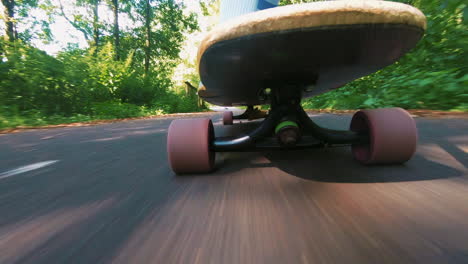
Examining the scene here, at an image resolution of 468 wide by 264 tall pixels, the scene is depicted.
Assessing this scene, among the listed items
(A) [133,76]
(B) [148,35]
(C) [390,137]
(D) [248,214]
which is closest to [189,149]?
(D) [248,214]

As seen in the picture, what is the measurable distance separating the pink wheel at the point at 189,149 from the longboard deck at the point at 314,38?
0.30 m

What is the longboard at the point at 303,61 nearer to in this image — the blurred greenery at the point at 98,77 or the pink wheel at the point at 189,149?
the pink wheel at the point at 189,149

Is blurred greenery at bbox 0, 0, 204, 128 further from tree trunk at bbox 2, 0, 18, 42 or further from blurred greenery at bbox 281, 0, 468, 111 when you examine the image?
blurred greenery at bbox 281, 0, 468, 111

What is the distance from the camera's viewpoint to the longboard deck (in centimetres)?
57

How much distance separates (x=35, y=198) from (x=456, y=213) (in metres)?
1.29

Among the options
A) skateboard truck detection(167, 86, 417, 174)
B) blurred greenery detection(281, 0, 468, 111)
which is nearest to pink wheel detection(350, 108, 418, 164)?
skateboard truck detection(167, 86, 417, 174)

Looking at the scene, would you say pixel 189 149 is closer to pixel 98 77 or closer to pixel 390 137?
pixel 390 137

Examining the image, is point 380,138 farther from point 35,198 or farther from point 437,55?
point 437,55

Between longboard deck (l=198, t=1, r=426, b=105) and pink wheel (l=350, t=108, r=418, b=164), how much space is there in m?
0.24

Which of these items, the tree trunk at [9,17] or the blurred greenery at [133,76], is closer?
the blurred greenery at [133,76]

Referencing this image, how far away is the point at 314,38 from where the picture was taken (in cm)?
62

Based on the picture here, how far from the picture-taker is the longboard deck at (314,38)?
0.57 metres

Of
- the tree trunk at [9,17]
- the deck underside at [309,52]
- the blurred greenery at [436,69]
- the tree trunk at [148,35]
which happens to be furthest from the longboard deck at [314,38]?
the tree trunk at [148,35]

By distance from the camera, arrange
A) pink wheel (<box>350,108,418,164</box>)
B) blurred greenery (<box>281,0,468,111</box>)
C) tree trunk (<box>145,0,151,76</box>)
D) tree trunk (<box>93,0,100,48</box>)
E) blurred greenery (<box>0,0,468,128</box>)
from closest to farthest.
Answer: pink wheel (<box>350,108,418,164</box>) → blurred greenery (<box>281,0,468,111</box>) → blurred greenery (<box>0,0,468,128</box>) → tree trunk (<box>93,0,100,48</box>) → tree trunk (<box>145,0,151,76</box>)
